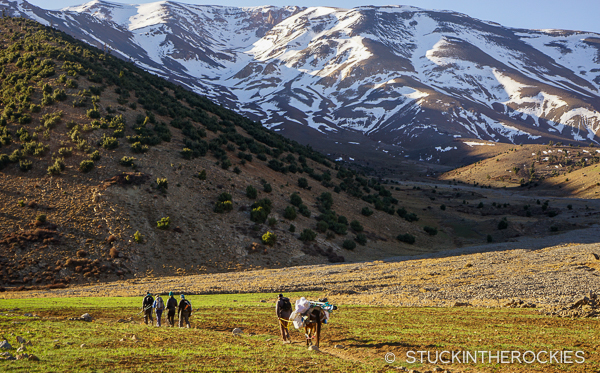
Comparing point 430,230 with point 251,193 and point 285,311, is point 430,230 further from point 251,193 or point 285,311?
point 285,311

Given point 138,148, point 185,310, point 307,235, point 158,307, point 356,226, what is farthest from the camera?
point 356,226

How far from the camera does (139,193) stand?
38.3 metres

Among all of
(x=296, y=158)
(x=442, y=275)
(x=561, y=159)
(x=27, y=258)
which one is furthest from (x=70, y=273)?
(x=561, y=159)

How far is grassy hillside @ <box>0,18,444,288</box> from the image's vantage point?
32281mm

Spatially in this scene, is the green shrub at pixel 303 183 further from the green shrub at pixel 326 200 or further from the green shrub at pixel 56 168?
the green shrub at pixel 56 168

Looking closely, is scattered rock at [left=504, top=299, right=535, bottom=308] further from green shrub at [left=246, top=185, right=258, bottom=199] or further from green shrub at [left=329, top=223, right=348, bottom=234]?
green shrub at [left=246, top=185, right=258, bottom=199]

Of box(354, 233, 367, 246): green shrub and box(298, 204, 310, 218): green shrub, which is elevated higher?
box(298, 204, 310, 218): green shrub

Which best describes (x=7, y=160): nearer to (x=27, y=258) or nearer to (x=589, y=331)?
(x=27, y=258)

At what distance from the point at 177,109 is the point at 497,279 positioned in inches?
1854

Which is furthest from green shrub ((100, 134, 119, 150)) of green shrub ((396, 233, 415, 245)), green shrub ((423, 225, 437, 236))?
green shrub ((423, 225, 437, 236))

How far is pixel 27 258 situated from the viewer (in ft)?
97.9

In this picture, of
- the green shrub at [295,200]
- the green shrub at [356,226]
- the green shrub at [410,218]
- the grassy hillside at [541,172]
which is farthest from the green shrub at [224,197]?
the grassy hillside at [541,172]

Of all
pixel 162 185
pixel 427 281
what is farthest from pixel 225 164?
pixel 427 281

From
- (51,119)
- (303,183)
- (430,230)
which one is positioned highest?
(51,119)
